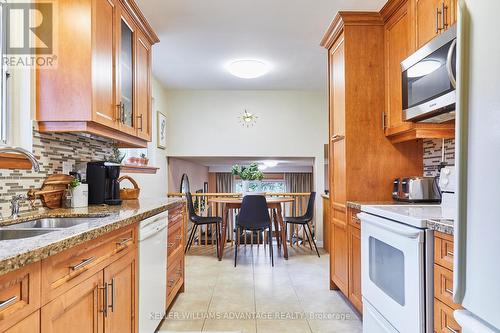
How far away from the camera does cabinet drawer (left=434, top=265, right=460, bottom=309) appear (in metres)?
1.29

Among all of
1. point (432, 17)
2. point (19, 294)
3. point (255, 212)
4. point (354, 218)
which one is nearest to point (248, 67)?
point (255, 212)

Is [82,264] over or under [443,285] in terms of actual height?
over

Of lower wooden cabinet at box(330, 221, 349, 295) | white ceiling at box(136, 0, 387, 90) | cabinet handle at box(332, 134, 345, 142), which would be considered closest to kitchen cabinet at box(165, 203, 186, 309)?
lower wooden cabinet at box(330, 221, 349, 295)

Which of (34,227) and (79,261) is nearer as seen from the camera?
(79,261)

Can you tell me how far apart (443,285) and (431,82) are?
1.24 m

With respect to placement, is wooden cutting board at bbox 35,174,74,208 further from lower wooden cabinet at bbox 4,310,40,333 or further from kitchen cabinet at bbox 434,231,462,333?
kitchen cabinet at bbox 434,231,462,333

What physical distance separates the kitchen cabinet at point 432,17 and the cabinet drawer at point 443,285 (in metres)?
1.40

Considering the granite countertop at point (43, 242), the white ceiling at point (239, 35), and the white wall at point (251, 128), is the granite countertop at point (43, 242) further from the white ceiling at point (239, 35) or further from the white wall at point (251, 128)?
the white wall at point (251, 128)

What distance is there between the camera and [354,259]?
241 cm

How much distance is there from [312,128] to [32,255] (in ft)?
15.2

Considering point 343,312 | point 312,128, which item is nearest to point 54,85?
point 343,312

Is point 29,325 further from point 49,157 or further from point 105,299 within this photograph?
point 49,157

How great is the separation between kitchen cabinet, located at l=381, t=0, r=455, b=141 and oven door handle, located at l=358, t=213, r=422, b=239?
75 centimetres

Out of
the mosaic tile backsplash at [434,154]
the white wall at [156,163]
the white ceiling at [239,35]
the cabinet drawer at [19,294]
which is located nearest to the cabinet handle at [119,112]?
the white ceiling at [239,35]
